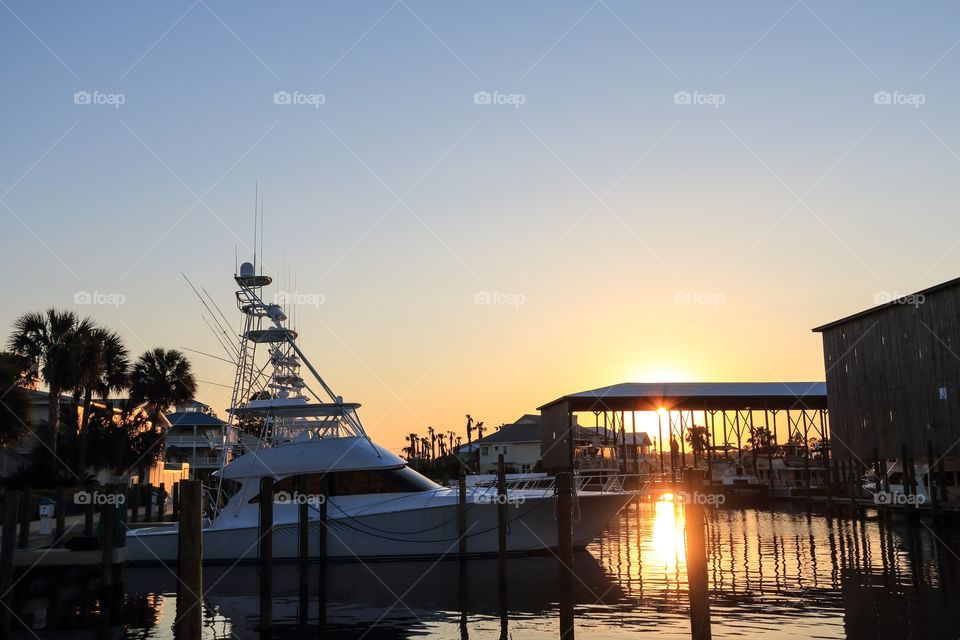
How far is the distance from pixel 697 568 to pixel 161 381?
124ft

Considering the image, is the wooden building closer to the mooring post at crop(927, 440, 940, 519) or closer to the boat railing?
the mooring post at crop(927, 440, 940, 519)

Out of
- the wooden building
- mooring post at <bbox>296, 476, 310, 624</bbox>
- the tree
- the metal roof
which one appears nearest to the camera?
mooring post at <bbox>296, 476, 310, 624</bbox>

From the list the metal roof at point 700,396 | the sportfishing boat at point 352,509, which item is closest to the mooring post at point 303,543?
the sportfishing boat at point 352,509

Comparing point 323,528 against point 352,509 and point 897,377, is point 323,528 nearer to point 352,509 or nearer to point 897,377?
point 352,509

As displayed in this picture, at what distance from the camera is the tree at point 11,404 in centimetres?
3425

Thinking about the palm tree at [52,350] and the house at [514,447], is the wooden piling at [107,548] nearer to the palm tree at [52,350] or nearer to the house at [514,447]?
the palm tree at [52,350]

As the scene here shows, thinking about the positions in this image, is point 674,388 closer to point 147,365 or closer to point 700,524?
point 147,365

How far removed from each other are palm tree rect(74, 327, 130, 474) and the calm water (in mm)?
14594

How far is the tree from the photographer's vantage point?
3425 cm

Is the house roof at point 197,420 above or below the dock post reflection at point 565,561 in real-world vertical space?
above

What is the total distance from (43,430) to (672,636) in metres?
39.4

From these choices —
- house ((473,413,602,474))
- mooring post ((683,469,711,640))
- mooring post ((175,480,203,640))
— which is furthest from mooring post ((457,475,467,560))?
house ((473,413,602,474))

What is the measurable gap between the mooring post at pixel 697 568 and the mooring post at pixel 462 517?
1226 centimetres

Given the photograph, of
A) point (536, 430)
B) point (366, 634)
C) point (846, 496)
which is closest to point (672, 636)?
point (366, 634)
